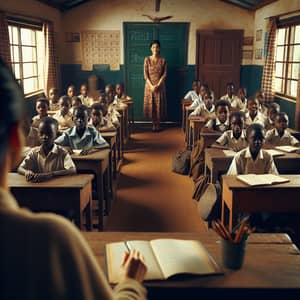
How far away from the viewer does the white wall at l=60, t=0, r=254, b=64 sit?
9992 mm

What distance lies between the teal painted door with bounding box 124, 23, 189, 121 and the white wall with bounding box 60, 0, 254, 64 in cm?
18

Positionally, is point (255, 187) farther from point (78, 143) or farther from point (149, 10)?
point (149, 10)

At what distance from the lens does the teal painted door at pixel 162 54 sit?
10055mm

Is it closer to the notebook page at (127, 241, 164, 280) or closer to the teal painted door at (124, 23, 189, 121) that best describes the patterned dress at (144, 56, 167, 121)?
the teal painted door at (124, 23, 189, 121)

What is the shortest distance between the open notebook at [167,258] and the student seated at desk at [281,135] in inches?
130

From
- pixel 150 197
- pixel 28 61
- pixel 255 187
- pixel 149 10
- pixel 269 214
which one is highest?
pixel 149 10

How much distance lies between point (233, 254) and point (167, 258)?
233 mm

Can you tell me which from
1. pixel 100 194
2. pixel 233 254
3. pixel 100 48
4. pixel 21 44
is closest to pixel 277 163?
pixel 100 194

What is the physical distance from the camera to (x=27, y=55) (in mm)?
8195

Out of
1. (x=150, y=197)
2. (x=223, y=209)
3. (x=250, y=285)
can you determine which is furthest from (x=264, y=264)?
(x=150, y=197)

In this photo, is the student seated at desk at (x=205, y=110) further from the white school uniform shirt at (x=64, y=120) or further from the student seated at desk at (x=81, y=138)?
the student seated at desk at (x=81, y=138)

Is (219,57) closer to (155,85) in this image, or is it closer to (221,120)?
(155,85)

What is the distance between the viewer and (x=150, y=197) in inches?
198

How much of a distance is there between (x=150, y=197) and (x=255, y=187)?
85.6 inches
